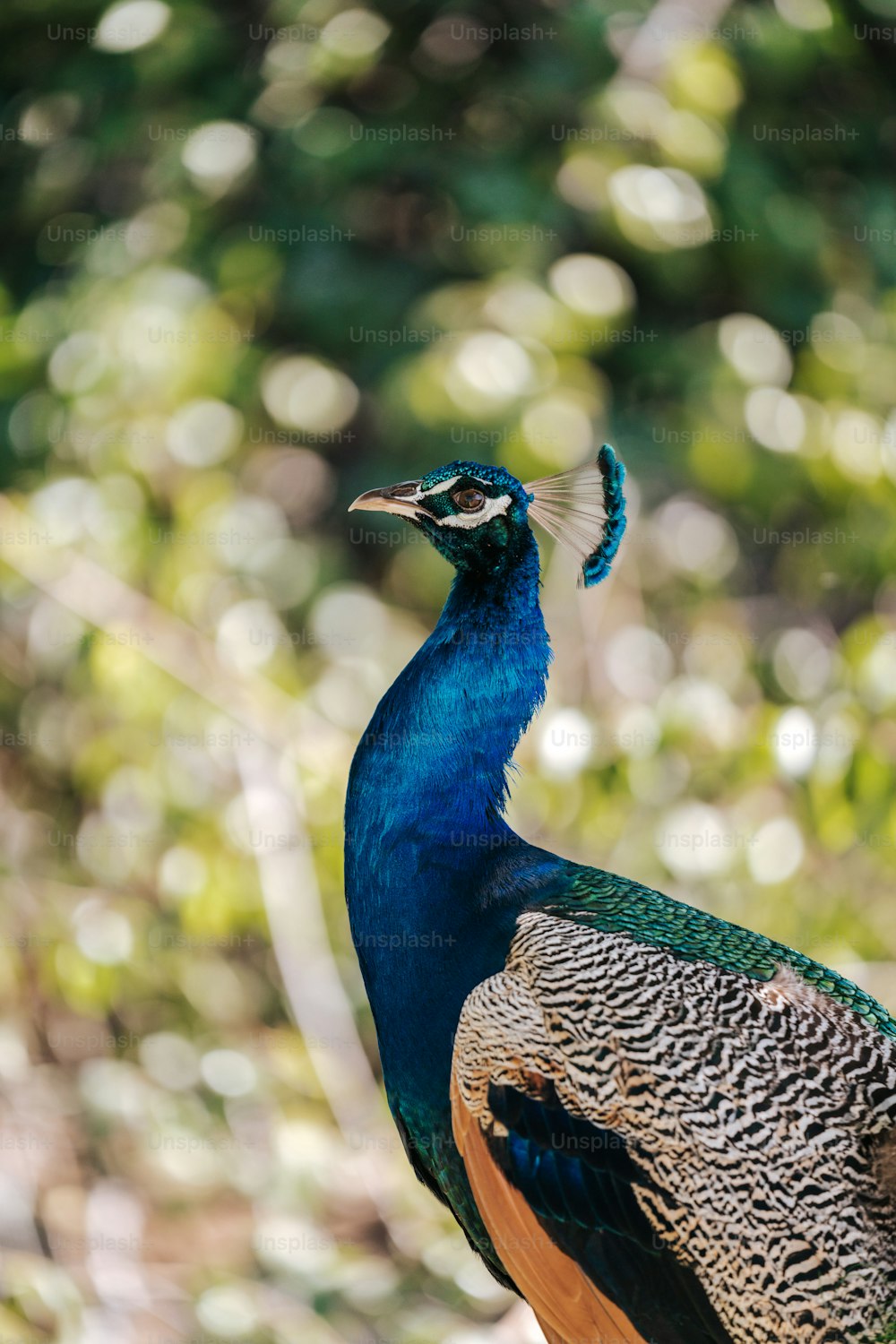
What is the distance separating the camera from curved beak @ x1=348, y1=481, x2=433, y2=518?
4.05 ft

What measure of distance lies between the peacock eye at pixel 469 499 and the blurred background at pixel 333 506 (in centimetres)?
77

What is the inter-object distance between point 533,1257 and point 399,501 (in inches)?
26.0

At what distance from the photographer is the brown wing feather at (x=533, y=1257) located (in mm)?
1086

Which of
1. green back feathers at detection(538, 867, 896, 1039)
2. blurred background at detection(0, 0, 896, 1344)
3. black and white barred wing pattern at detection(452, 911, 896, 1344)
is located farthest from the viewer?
blurred background at detection(0, 0, 896, 1344)

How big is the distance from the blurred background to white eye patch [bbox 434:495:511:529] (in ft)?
2.51

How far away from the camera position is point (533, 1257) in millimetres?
1094

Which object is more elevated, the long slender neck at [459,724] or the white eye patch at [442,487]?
the white eye patch at [442,487]

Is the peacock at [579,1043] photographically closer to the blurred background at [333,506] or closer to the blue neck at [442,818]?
the blue neck at [442,818]

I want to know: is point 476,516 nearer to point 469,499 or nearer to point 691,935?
point 469,499

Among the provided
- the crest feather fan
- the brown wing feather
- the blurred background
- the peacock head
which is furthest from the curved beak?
the blurred background

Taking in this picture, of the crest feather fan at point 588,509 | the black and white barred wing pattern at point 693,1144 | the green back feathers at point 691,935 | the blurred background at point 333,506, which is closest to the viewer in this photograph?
the black and white barred wing pattern at point 693,1144

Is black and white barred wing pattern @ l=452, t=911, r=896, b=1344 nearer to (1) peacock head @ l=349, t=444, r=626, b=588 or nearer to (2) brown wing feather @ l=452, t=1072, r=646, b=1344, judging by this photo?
(2) brown wing feather @ l=452, t=1072, r=646, b=1344

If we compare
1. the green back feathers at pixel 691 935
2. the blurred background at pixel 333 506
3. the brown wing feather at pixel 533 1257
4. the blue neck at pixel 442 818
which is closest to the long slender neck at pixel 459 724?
the blue neck at pixel 442 818

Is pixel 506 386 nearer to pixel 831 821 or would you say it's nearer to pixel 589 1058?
pixel 831 821
